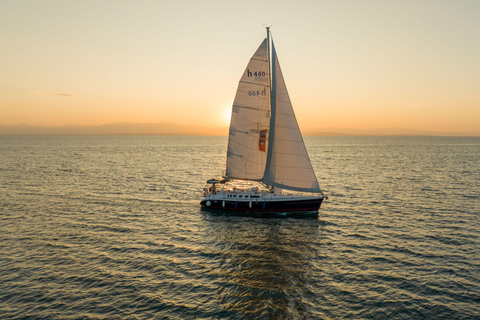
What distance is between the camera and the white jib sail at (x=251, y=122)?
4097 cm

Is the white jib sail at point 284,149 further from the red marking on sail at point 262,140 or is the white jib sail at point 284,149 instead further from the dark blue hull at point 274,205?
the red marking on sail at point 262,140

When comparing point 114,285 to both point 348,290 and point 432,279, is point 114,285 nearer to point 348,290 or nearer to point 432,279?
point 348,290

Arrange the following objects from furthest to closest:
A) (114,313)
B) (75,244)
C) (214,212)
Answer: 1. (214,212)
2. (75,244)
3. (114,313)

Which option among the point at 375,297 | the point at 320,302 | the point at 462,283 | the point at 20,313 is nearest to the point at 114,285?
the point at 20,313

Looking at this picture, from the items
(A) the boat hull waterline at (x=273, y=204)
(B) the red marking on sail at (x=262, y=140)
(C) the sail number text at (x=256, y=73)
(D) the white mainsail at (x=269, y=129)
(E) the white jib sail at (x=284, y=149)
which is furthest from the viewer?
(B) the red marking on sail at (x=262, y=140)

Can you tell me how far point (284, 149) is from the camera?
41062 millimetres

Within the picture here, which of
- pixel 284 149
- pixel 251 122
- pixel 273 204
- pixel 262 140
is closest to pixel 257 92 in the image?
pixel 251 122

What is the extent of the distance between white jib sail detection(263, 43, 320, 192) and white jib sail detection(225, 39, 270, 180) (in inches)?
82.2

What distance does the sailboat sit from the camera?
40281 millimetres

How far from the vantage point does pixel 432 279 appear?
24766 millimetres

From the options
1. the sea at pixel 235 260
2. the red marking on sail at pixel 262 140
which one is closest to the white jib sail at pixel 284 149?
the red marking on sail at pixel 262 140

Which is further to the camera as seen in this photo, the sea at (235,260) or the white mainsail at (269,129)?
the white mainsail at (269,129)

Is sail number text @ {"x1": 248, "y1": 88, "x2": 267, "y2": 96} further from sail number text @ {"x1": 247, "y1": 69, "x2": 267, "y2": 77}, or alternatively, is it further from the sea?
the sea

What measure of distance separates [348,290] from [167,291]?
45.6 feet
